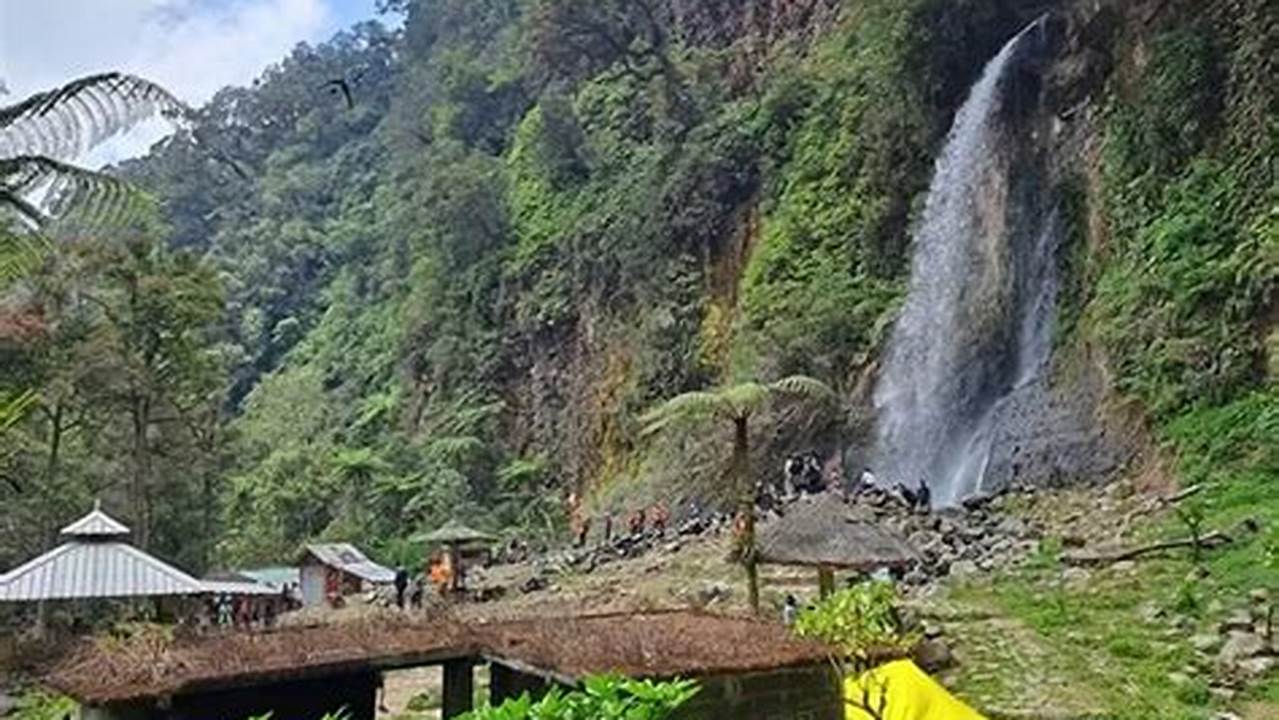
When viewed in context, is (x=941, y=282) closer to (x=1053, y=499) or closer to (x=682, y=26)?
(x=1053, y=499)

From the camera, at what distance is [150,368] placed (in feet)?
82.5

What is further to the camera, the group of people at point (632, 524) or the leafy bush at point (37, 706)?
the group of people at point (632, 524)

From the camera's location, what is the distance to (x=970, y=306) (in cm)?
2328

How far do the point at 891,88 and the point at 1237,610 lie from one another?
17.4m

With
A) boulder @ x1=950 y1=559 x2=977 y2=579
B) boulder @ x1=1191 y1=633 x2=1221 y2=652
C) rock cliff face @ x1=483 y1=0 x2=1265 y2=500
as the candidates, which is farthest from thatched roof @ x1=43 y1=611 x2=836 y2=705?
rock cliff face @ x1=483 y1=0 x2=1265 y2=500

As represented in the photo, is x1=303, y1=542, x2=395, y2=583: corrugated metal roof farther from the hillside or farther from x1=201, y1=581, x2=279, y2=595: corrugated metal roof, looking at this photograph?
the hillside

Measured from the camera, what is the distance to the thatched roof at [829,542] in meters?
12.4

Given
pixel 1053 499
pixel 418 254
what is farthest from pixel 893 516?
pixel 418 254

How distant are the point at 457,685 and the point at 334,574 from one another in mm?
19493

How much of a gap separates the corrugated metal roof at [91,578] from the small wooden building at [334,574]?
9974mm

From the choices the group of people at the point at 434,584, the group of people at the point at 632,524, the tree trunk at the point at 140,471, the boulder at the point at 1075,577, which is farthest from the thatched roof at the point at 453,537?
the boulder at the point at 1075,577

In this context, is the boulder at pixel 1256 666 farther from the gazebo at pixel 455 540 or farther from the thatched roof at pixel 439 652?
the gazebo at pixel 455 540

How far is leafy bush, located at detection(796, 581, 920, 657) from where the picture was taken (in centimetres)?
759

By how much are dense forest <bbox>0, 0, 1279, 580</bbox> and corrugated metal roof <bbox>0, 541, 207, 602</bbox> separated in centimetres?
126
